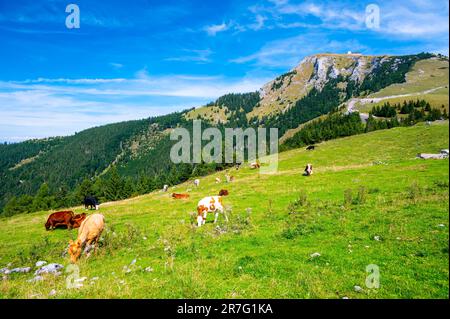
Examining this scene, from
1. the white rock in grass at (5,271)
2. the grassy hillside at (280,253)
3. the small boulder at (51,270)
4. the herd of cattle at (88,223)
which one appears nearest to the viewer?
the grassy hillside at (280,253)

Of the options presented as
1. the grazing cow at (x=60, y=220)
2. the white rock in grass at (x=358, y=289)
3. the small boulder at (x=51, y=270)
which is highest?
the white rock in grass at (x=358, y=289)

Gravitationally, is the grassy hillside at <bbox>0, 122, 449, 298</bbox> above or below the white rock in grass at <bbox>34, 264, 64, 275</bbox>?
above

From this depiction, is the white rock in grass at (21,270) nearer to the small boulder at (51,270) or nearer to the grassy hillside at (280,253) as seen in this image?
the grassy hillside at (280,253)

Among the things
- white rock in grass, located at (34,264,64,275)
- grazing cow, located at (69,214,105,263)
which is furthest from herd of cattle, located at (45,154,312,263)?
white rock in grass, located at (34,264,64,275)

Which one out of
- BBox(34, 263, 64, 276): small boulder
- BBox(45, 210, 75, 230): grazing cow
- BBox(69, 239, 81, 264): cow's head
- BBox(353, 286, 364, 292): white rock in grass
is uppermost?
BBox(353, 286, 364, 292): white rock in grass

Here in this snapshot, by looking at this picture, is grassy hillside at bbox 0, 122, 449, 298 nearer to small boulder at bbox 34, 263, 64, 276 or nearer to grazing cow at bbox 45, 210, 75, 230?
small boulder at bbox 34, 263, 64, 276

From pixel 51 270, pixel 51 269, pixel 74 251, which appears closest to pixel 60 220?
pixel 74 251

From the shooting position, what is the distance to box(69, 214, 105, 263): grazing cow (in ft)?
52.3

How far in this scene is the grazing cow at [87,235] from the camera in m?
15.9

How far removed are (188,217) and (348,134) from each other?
80.5m

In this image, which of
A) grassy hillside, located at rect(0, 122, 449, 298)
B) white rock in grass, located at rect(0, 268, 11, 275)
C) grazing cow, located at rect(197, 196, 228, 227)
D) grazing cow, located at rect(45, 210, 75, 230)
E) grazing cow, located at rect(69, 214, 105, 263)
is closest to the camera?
grassy hillside, located at rect(0, 122, 449, 298)

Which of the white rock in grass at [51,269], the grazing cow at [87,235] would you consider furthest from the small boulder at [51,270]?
the grazing cow at [87,235]

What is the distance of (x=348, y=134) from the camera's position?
9288 cm
